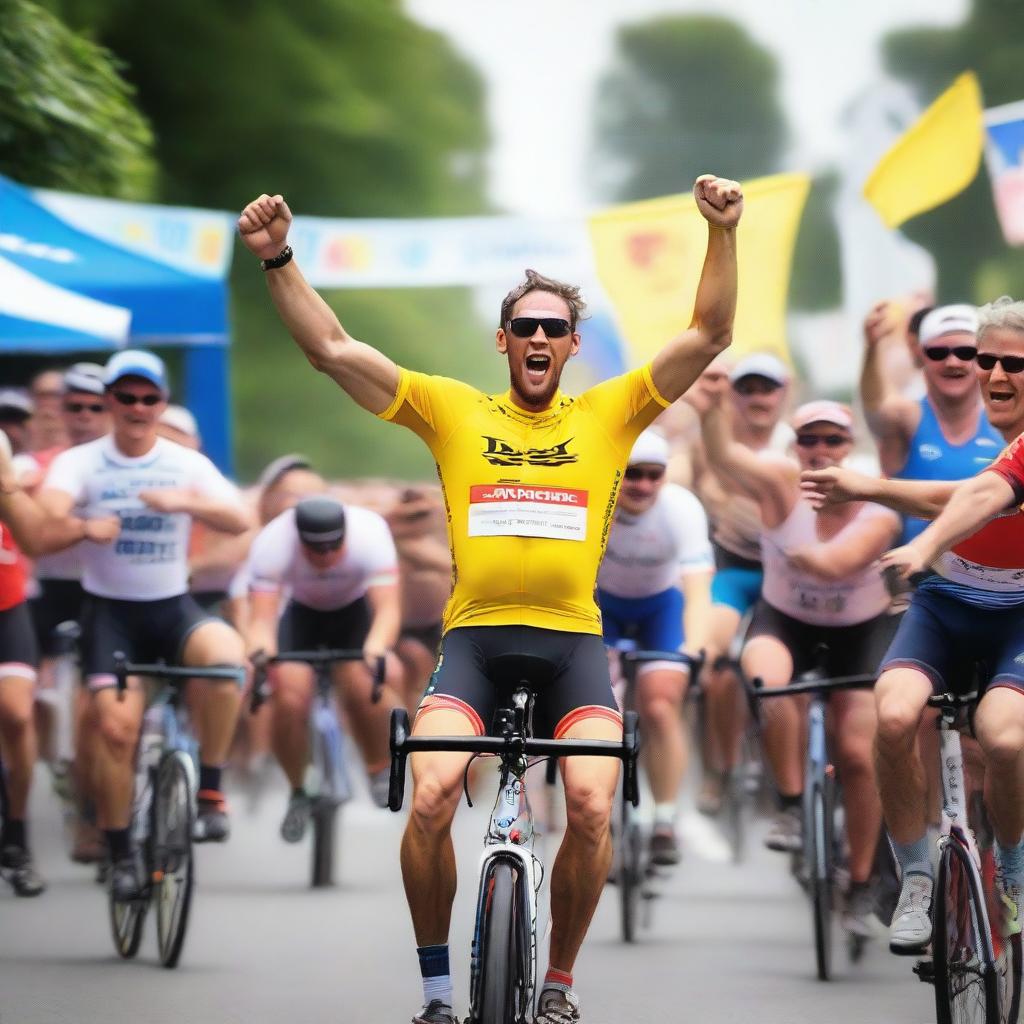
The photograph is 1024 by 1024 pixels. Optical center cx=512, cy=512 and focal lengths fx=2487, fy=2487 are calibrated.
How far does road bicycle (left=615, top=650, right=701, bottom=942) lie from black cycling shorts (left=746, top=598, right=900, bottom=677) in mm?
384

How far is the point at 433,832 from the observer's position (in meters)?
6.60

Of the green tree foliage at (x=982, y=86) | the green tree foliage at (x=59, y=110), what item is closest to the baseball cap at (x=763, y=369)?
the green tree foliage at (x=59, y=110)

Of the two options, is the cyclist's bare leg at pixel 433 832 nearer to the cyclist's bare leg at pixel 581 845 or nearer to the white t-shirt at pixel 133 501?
the cyclist's bare leg at pixel 581 845

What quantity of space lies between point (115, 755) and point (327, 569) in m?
2.13

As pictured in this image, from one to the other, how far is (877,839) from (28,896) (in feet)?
12.5

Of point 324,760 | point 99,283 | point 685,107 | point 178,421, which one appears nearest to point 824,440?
point 324,760

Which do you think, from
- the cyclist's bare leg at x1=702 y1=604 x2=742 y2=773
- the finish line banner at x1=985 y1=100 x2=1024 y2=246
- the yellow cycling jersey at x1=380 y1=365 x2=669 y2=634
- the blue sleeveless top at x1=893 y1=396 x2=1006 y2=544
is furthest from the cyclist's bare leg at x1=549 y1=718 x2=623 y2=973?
the finish line banner at x1=985 y1=100 x2=1024 y2=246

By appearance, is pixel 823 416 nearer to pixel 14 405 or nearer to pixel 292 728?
pixel 292 728

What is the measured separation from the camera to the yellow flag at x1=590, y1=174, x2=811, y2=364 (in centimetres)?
1770

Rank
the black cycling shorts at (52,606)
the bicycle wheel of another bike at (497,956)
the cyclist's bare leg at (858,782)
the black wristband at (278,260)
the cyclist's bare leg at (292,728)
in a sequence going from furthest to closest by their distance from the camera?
the black cycling shorts at (52,606), the cyclist's bare leg at (292,728), the cyclist's bare leg at (858,782), the black wristband at (278,260), the bicycle wheel of another bike at (497,956)

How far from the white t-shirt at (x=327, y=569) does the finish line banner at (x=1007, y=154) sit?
5.39 metres

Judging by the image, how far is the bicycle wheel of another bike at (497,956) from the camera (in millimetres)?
6031

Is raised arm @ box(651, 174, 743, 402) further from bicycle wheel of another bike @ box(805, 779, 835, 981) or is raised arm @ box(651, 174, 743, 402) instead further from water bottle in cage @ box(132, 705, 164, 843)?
water bottle in cage @ box(132, 705, 164, 843)

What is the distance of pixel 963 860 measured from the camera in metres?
6.81
